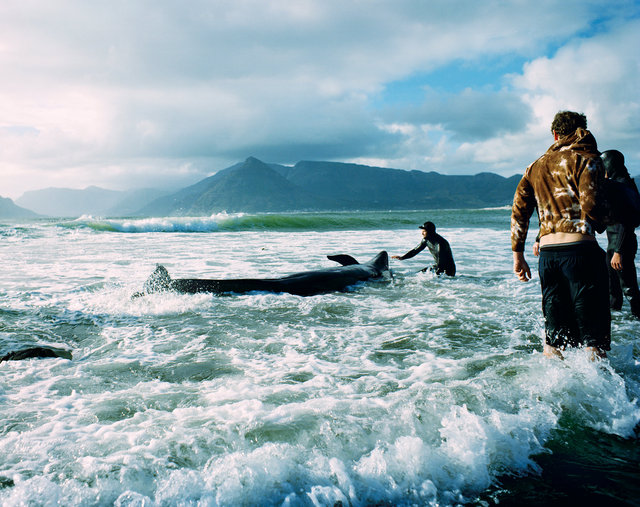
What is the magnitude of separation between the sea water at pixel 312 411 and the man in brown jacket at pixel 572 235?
11.9 inches

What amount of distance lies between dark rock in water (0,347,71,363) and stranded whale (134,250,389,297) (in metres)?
2.77

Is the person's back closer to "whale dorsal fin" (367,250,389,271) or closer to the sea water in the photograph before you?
"whale dorsal fin" (367,250,389,271)

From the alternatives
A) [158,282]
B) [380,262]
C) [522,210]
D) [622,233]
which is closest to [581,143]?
[522,210]

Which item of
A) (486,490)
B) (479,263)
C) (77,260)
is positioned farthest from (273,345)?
(77,260)

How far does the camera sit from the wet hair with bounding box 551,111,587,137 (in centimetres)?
379

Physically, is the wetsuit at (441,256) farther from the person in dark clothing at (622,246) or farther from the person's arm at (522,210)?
the person's arm at (522,210)

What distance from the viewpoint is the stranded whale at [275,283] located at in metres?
7.70

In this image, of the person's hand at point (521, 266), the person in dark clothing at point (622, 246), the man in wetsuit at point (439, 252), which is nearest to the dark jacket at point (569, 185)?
the person's hand at point (521, 266)

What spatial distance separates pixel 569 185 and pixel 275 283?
5640mm

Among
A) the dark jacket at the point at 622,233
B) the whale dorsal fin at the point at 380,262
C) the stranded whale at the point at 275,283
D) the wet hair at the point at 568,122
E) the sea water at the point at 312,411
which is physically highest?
the wet hair at the point at 568,122

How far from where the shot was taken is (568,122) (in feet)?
12.5

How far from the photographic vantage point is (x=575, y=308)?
3.74 m

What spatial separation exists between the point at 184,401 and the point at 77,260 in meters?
12.6

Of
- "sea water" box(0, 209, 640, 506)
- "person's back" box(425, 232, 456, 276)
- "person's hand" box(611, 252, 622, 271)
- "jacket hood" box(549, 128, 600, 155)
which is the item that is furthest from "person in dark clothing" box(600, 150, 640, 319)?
"person's back" box(425, 232, 456, 276)
